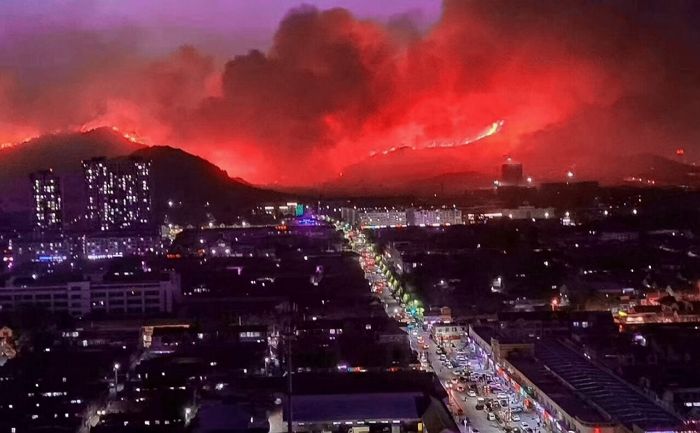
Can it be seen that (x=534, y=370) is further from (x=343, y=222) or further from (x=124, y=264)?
(x=343, y=222)

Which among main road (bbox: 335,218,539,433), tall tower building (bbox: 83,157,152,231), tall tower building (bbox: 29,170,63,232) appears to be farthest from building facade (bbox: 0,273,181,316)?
tall tower building (bbox: 83,157,152,231)

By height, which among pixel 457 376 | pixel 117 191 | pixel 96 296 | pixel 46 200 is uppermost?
pixel 117 191

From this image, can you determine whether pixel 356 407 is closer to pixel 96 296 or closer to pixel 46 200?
pixel 96 296

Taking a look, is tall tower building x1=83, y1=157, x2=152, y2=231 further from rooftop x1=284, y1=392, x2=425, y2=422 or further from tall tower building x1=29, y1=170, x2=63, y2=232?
rooftop x1=284, y1=392, x2=425, y2=422

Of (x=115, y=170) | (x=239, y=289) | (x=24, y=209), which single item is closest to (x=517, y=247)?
(x=239, y=289)

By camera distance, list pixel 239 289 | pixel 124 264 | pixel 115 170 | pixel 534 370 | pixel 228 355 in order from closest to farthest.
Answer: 1. pixel 534 370
2. pixel 228 355
3. pixel 239 289
4. pixel 124 264
5. pixel 115 170

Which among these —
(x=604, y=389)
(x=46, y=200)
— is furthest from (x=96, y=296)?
(x=46, y=200)
